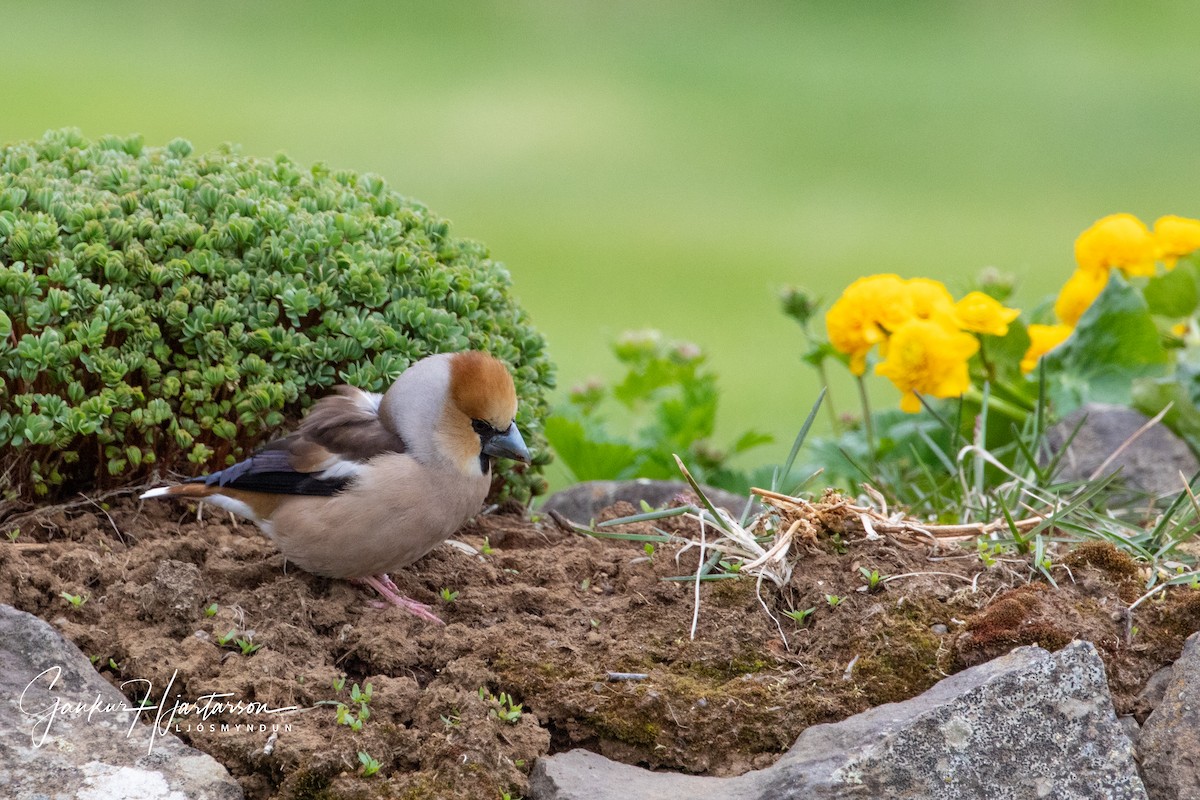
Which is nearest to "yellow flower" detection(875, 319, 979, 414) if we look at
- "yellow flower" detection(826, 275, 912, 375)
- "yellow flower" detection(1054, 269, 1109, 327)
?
"yellow flower" detection(826, 275, 912, 375)

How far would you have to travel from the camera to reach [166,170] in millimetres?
4477

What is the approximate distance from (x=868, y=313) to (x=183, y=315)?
2598 mm

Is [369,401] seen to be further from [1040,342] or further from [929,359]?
[1040,342]

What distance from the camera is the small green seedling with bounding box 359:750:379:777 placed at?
2.89 meters

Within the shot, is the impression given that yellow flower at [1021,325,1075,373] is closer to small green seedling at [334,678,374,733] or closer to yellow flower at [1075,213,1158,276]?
yellow flower at [1075,213,1158,276]

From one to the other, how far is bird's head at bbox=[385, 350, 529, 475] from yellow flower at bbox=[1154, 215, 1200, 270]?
11.9 feet

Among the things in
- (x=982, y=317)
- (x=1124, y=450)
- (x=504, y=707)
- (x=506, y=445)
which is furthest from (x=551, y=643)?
(x=1124, y=450)

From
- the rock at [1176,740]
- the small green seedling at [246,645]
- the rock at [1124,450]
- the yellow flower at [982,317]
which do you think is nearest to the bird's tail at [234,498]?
the small green seedling at [246,645]

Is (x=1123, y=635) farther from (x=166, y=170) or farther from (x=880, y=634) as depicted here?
(x=166, y=170)

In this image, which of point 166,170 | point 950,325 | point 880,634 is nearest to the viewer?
point 880,634

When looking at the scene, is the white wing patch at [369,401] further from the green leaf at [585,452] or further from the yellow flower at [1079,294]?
the yellow flower at [1079,294]

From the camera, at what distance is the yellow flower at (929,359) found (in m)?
4.85

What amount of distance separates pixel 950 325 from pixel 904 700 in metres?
2.24

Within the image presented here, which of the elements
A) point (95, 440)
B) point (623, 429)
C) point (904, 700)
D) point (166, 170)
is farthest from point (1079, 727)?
point (623, 429)
